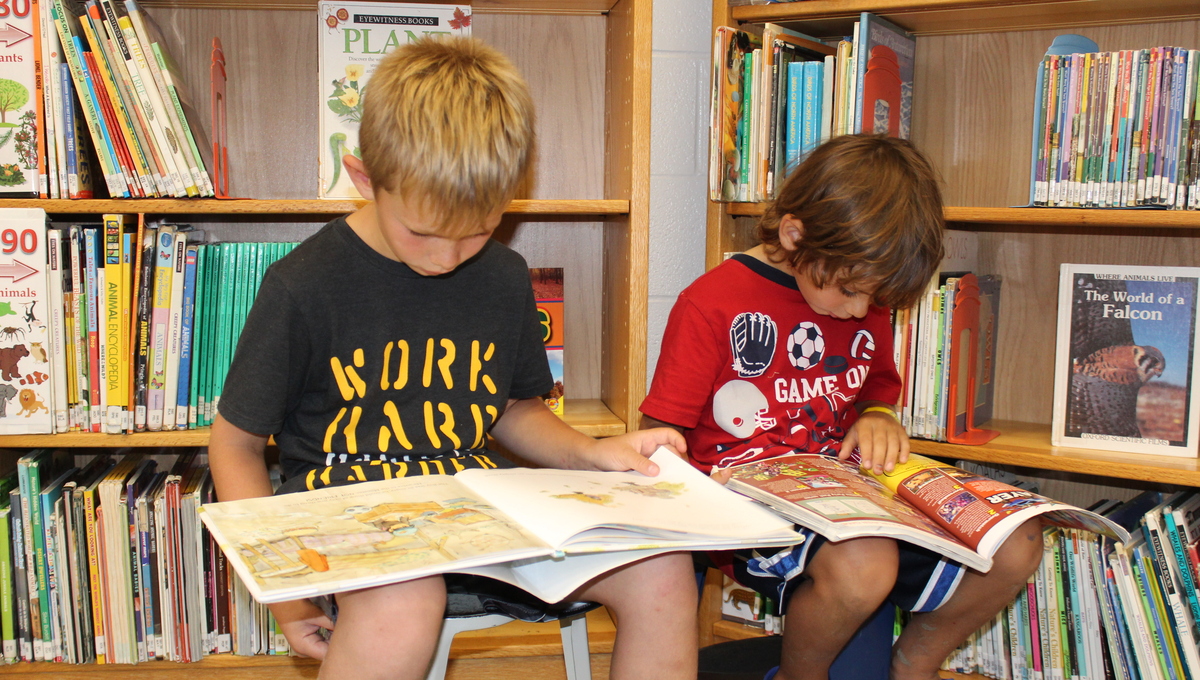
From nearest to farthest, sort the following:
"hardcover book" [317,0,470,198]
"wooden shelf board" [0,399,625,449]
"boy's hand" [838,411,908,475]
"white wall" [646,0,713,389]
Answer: "boy's hand" [838,411,908,475]
"wooden shelf board" [0,399,625,449]
"hardcover book" [317,0,470,198]
"white wall" [646,0,713,389]

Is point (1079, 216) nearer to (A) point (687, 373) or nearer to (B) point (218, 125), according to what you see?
(A) point (687, 373)

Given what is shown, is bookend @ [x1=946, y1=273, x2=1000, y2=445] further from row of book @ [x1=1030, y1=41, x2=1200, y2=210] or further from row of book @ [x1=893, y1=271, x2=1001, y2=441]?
row of book @ [x1=1030, y1=41, x2=1200, y2=210]

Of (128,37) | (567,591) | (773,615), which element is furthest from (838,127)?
(128,37)

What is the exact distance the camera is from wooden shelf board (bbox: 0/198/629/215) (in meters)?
1.33

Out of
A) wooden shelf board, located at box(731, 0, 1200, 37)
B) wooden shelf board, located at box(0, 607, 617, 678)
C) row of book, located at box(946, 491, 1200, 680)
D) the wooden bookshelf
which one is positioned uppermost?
wooden shelf board, located at box(731, 0, 1200, 37)

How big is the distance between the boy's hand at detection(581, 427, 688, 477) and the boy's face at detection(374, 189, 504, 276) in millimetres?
273

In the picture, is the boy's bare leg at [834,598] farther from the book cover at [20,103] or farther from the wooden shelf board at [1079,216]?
the book cover at [20,103]

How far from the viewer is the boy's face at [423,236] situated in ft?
2.78

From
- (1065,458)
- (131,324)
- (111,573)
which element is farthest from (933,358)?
(111,573)

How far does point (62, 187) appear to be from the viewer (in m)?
1.35

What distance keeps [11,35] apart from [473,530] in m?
1.16

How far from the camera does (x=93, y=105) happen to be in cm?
133

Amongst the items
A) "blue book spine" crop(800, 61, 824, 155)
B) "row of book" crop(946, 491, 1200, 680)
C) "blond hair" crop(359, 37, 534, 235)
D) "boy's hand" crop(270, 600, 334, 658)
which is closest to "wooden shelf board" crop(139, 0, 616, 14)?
"blue book spine" crop(800, 61, 824, 155)

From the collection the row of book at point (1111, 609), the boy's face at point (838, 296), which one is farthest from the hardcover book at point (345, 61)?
the row of book at point (1111, 609)
